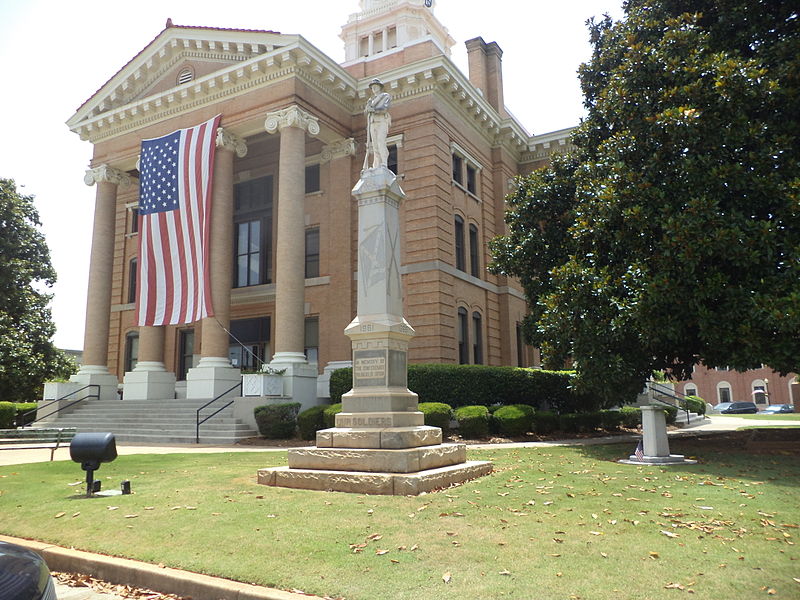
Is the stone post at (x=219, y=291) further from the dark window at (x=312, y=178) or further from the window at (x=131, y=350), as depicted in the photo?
the window at (x=131, y=350)

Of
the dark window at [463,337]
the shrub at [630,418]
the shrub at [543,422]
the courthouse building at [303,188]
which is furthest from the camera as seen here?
the dark window at [463,337]

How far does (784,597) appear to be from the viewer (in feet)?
14.0

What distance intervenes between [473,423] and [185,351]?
58.6ft

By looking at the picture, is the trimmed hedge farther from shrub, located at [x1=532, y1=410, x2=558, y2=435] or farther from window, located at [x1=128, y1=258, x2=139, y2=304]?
window, located at [x1=128, y1=258, x2=139, y2=304]

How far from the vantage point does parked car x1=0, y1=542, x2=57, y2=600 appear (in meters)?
2.95

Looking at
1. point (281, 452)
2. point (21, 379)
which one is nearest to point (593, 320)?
point (281, 452)

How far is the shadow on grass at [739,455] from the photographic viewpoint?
9.88m

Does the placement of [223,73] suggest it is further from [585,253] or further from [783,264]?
[783,264]

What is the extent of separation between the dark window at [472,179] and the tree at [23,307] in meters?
23.7

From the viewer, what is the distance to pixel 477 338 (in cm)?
2747

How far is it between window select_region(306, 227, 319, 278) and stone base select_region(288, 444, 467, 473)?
1796 cm

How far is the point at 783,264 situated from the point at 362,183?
26.1ft

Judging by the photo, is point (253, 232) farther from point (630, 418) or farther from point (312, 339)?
point (630, 418)

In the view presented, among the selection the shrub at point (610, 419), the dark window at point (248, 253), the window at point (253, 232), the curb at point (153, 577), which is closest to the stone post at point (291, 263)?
the window at point (253, 232)
